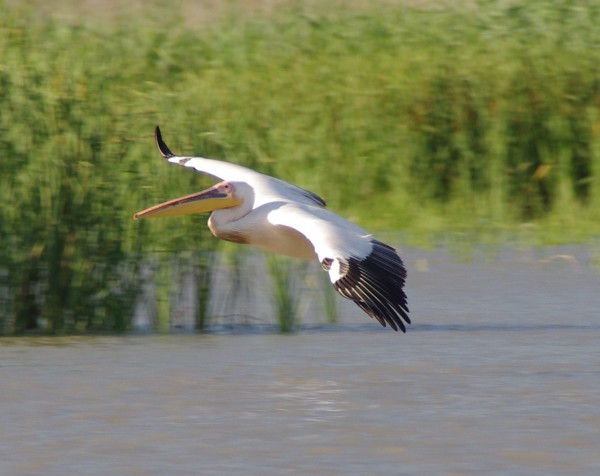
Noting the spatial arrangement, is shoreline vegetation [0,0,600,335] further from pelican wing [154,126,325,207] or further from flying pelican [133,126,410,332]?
flying pelican [133,126,410,332]

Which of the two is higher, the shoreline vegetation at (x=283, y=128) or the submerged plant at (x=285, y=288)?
the shoreline vegetation at (x=283, y=128)

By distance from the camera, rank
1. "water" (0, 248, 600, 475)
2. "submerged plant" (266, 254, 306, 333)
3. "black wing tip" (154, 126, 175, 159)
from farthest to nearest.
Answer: "submerged plant" (266, 254, 306, 333) < "black wing tip" (154, 126, 175, 159) < "water" (0, 248, 600, 475)

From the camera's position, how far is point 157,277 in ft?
25.1

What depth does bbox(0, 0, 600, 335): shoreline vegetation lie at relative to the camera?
7.53m

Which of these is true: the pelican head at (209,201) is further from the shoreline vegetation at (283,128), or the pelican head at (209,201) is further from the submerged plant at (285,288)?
the submerged plant at (285,288)

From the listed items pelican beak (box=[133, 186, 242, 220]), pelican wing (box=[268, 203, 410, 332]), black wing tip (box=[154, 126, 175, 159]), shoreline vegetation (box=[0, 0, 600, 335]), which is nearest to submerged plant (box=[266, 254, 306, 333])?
shoreline vegetation (box=[0, 0, 600, 335])

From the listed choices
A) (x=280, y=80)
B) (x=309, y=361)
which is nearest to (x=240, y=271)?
(x=309, y=361)

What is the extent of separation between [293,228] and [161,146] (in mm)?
962

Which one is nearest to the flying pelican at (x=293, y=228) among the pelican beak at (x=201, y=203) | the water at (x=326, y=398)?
the pelican beak at (x=201, y=203)

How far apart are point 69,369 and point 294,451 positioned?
1.59 m

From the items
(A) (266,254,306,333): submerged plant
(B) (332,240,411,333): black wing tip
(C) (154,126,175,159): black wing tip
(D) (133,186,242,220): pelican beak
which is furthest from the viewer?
(A) (266,254,306,333): submerged plant

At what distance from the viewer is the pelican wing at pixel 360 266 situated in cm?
596

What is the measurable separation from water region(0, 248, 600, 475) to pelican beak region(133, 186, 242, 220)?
0.59 m

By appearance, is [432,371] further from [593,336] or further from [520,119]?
[520,119]
